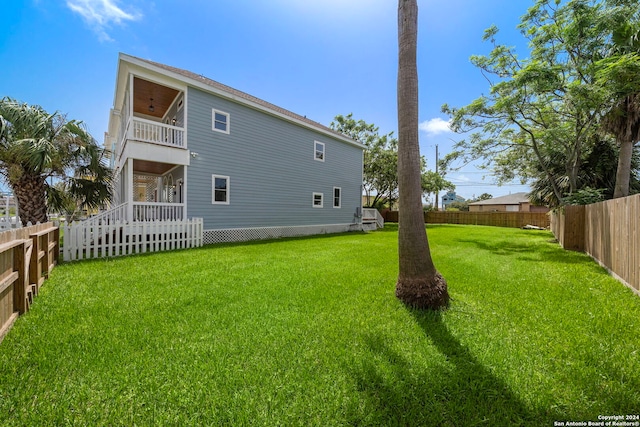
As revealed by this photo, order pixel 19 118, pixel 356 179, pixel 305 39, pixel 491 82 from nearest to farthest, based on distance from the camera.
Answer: pixel 19 118 → pixel 305 39 → pixel 491 82 → pixel 356 179

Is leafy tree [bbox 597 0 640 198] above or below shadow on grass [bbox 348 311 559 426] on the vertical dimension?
above

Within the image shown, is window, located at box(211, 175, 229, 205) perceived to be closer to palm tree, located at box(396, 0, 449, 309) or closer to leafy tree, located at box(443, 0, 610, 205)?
palm tree, located at box(396, 0, 449, 309)

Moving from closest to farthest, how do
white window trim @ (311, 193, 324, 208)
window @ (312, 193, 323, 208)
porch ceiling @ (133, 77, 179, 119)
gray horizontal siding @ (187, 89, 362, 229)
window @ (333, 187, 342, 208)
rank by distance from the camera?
1. porch ceiling @ (133, 77, 179, 119)
2. gray horizontal siding @ (187, 89, 362, 229)
3. white window trim @ (311, 193, 324, 208)
4. window @ (312, 193, 323, 208)
5. window @ (333, 187, 342, 208)

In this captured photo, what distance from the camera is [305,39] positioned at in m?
10.4

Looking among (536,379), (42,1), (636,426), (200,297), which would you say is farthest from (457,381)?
(42,1)

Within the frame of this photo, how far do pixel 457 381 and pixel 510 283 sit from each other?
3975 mm

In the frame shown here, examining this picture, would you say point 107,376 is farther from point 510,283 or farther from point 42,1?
point 42,1

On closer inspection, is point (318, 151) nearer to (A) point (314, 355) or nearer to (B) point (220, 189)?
(B) point (220, 189)

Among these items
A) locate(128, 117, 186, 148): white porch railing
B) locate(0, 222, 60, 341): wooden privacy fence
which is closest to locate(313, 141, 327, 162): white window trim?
locate(128, 117, 186, 148): white porch railing

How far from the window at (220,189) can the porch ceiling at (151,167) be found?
6.15ft

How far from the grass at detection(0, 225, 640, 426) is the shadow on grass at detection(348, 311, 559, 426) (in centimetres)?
1

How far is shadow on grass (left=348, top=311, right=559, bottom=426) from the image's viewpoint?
1923 mm

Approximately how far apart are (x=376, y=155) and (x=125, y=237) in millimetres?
22685

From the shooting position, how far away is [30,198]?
7.64 metres
